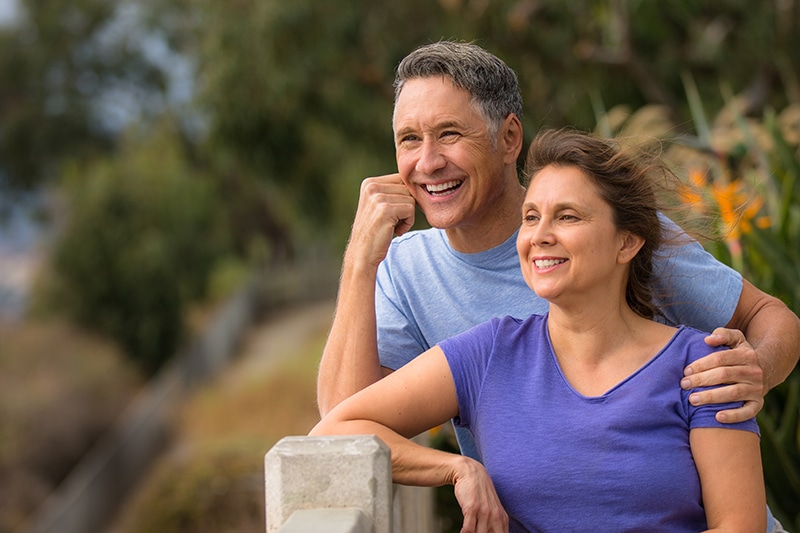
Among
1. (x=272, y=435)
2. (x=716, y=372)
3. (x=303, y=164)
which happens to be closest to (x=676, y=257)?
(x=716, y=372)

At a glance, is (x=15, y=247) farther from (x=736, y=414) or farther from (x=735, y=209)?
(x=736, y=414)

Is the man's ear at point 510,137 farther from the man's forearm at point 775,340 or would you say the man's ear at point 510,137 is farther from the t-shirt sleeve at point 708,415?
the t-shirt sleeve at point 708,415

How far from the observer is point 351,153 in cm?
1216

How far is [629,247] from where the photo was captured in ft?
7.09

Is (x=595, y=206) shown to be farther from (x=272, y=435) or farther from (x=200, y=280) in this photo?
(x=200, y=280)

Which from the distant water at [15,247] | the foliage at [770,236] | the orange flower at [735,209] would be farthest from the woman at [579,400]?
the distant water at [15,247]

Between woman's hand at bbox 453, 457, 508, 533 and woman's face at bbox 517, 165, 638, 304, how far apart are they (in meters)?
0.37

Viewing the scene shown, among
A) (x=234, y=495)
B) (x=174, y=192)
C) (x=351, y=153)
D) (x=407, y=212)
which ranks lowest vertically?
(x=234, y=495)

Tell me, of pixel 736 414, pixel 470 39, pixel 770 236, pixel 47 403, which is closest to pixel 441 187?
pixel 736 414

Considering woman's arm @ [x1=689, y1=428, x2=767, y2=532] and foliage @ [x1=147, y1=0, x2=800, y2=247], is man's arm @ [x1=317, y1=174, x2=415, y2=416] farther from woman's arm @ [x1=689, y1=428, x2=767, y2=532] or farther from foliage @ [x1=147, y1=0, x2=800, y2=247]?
foliage @ [x1=147, y1=0, x2=800, y2=247]

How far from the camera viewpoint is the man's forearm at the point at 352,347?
239 centimetres

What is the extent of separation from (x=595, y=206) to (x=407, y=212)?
546 millimetres

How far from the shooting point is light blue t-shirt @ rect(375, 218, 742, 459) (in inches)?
95.0

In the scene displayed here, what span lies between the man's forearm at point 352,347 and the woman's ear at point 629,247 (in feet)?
1.89
